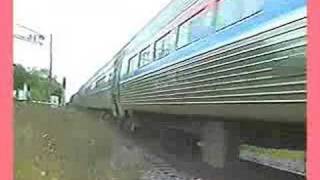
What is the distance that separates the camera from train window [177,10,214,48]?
11.0ft

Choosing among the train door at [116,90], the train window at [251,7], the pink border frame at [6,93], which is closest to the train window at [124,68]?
the train door at [116,90]

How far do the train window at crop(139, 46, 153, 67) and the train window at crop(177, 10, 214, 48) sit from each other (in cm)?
109

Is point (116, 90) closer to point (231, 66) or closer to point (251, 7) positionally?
point (231, 66)

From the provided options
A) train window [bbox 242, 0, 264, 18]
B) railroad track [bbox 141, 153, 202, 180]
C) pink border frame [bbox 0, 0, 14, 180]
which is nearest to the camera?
pink border frame [bbox 0, 0, 14, 180]

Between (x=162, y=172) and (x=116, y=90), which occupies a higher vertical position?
(x=116, y=90)

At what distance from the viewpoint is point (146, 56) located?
5.45m

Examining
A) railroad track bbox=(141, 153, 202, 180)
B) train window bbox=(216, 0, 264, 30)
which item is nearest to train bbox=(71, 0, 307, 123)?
train window bbox=(216, 0, 264, 30)

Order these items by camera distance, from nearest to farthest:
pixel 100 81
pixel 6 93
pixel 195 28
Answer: pixel 6 93 < pixel 195 28 < pixel 100 81

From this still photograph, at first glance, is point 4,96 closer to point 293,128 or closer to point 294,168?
point 293,128
